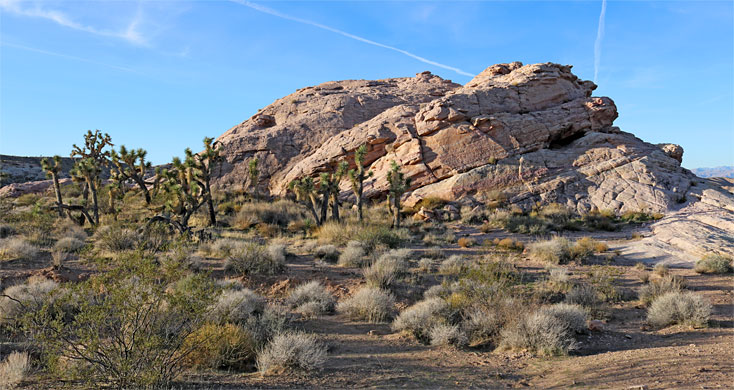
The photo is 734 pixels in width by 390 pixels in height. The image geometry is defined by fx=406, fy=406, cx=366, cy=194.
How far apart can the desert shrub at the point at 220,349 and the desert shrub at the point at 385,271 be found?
4.80 meters

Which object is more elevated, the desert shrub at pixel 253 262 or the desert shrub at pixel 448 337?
the desert shrub at pixel 253 262

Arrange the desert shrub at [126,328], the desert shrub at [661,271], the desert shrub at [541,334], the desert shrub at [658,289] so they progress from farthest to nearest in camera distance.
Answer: the desert shrub at [661,271] → the desert shrub at [658,289] → the desert shrub at [541,334] → the desert shrub at [126,328]

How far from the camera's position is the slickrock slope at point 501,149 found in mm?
26688

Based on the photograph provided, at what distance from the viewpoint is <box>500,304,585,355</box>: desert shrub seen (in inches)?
272

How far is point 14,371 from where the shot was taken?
5.46 meters

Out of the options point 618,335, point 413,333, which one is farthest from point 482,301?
point 618,335

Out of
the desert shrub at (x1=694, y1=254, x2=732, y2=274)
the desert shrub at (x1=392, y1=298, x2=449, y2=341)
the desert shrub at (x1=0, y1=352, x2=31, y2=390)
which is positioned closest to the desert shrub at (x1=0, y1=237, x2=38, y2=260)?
the desert shrub at (x1=0, y1=352, x2=31, y2=390)

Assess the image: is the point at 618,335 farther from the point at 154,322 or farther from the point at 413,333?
the point at 154,322

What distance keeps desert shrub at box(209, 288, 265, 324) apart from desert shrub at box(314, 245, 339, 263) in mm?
5868

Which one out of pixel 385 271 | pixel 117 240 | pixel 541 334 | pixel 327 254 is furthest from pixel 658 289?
pixel 117 240

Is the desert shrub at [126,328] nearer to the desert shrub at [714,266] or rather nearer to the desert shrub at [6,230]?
the desert shrub at [714,266]

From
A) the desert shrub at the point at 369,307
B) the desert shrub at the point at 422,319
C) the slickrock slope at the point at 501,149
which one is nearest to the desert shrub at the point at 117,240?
the desert shrub at the point at 369,307

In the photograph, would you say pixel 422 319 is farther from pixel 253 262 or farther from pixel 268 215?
pixel 268 215

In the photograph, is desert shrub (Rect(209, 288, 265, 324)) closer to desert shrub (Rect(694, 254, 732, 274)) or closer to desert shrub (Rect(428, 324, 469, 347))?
desert shrub (Rect(428, 324, 469, 347))
